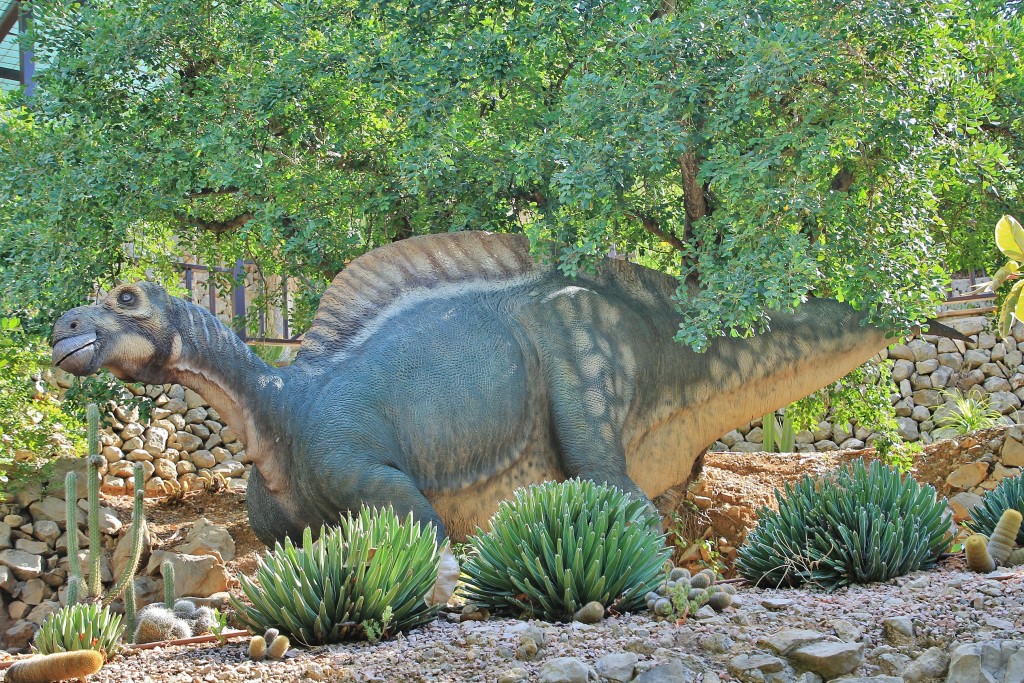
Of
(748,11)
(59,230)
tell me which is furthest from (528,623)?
(59,230)

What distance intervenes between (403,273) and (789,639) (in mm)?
3665

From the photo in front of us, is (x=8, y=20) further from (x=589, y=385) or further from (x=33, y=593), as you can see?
(x=589, y=385)

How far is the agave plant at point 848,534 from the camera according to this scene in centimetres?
545

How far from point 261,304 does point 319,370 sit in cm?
413

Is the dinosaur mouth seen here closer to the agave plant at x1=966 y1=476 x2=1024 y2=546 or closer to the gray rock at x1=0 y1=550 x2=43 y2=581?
the agave plant at x1=966 y1=476 x2=1024 y2=546

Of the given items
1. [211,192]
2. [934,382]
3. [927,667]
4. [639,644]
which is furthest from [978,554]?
[934,382]

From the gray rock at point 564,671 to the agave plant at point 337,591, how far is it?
78cm

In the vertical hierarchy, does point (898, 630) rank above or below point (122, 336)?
below

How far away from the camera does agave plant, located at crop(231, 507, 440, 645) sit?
4.55 m

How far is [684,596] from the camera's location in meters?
4.64

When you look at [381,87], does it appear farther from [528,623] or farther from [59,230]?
[528,623]

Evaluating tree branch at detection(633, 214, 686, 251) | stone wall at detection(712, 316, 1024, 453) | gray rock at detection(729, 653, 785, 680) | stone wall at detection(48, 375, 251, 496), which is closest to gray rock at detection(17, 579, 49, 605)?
stone wall at detection(48, 375, 251, 496)

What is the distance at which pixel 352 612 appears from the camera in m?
4.61

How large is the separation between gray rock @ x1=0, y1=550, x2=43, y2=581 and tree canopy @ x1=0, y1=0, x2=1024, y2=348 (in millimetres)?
2736
